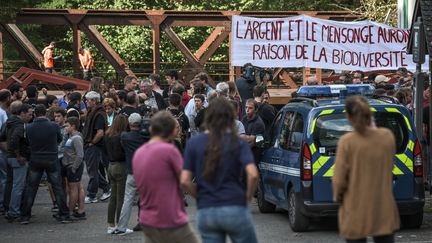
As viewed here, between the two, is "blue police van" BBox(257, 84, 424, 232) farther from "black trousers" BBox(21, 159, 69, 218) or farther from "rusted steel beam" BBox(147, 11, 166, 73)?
"rusted steel beam" BBox(147, 11, 166, 73)

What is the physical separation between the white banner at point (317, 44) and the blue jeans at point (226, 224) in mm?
14097

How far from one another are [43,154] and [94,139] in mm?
2161

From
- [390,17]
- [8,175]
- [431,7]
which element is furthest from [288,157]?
[390,17]

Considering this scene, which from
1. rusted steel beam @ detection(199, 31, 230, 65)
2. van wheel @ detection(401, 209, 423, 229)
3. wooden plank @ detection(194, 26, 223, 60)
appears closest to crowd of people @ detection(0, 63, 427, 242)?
van wheel @ detection(401, 209, 423, 229)

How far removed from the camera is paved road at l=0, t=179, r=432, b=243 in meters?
12.6

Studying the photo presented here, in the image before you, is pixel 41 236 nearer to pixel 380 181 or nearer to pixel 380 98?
pixel 380 98

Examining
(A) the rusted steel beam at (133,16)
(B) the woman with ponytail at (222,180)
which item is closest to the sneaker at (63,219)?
(B) the woman with ponytail at (222,180)

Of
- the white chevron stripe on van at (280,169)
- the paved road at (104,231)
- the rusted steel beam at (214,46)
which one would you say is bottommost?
the paved road at (104,231)

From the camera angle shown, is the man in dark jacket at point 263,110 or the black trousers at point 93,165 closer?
the man in dark jacket at point 263,110

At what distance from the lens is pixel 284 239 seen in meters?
12.6

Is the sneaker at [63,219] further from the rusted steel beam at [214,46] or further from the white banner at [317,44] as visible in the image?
the rusted steel beam at [214,46]

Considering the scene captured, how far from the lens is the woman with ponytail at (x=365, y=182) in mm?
7934

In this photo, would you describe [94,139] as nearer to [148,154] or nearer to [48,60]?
[148,154]

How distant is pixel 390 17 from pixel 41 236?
21403 mm
